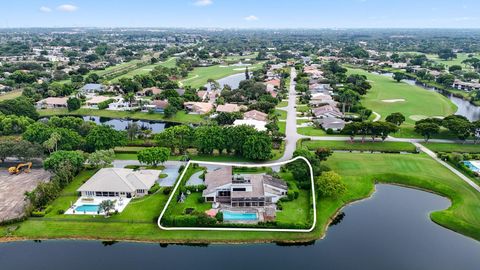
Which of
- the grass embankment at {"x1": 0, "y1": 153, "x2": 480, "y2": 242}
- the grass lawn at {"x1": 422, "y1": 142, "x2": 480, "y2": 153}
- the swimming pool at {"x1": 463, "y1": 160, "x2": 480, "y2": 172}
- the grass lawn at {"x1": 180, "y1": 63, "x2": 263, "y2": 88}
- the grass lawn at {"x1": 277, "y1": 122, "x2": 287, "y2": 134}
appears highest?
the grass lawn at {"x1": 180, "y1": 63, "x2": 263, "y2": 88}

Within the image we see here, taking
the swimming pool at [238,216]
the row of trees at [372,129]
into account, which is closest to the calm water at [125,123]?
the row of trees at [372,129]

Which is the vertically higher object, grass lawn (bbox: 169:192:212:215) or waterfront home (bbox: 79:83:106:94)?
waterfront home (bbox: 79:83:106:94)

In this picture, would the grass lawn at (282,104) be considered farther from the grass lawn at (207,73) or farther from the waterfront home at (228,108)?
the grass lawn at (207,73)

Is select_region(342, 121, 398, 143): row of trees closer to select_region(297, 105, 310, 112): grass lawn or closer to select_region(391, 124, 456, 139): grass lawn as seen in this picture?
select_region(391, 124, 456, 139): grass lawn

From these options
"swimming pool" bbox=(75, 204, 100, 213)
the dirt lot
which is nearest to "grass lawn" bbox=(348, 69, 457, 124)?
"swimming pool" bbox=(75, 204, 100, 213)

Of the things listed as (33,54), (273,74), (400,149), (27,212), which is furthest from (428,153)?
(33,54)
